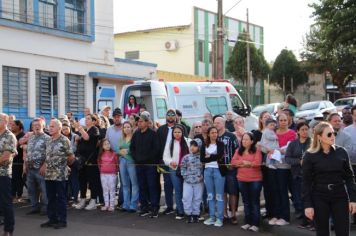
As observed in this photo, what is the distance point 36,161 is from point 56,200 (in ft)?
3.75

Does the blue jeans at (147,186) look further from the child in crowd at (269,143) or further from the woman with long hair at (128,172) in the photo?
the child in crowd at (269,143)

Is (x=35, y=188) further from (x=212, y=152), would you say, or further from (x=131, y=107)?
(x=131, y=107)

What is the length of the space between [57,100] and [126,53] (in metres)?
21.2

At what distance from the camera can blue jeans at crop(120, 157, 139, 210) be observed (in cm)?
1077

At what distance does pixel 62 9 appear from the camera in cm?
2469

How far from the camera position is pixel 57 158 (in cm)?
950

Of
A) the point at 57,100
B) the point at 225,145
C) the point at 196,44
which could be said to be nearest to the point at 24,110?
the point at 57,100

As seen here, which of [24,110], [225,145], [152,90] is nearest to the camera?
[225,145]

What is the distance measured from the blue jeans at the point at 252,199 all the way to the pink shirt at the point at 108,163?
3.06 m

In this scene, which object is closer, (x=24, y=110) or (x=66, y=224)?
(x=66, y=224)

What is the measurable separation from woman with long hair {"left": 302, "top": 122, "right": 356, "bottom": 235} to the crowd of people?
1.03 metres

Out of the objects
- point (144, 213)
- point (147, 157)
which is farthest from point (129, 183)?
point (147, 157)

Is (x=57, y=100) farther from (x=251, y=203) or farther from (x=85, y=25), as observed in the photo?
(x=251, y=203)

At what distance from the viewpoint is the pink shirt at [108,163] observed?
36.3 ft
